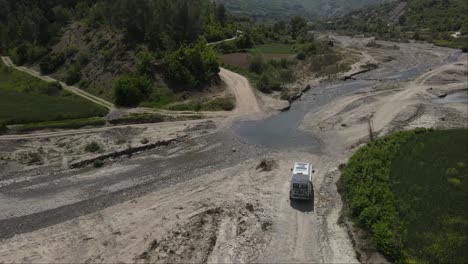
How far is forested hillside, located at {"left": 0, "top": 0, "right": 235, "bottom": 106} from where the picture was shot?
80.6 meters

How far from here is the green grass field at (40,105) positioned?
62.9m

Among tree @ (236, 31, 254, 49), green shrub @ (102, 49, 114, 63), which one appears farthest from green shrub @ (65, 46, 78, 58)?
tree @ (236, 31, 254, 49)

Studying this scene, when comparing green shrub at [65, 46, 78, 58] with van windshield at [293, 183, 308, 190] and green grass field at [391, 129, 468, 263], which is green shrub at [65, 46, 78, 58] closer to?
van windshield at [293, 183, 308, 190]

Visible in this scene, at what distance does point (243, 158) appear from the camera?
52500 mm

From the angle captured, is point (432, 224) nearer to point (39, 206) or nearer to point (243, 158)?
point (243, 158)

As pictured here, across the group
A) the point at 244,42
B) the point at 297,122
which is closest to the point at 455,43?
the point at 244,42

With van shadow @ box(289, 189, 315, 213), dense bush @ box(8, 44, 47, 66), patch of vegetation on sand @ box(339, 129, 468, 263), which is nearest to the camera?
patch of vegetation on sand @ box(339, 129, 468, 263)

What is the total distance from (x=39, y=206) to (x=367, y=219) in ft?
107

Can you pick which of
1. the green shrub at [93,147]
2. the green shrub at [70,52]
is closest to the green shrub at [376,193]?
the green shrub at [93,147]

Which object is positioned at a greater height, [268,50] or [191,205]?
[268,50]

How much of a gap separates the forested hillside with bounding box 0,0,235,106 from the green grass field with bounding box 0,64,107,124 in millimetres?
5545

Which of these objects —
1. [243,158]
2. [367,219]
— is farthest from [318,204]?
[243,158]

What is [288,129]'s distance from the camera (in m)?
64.2

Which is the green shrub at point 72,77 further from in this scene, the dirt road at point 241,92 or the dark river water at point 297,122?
the dark river water at point 297,122
